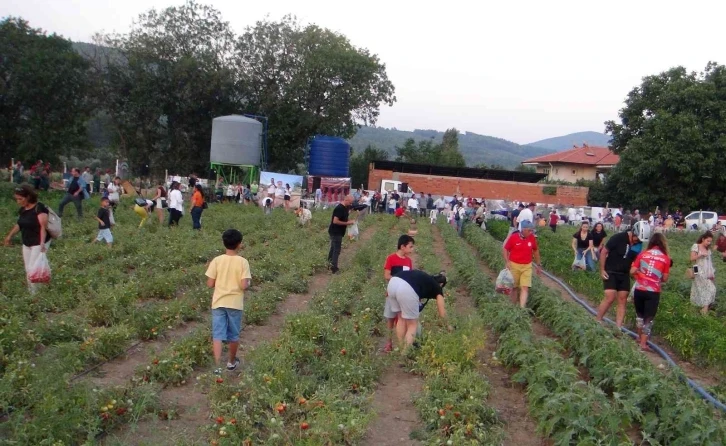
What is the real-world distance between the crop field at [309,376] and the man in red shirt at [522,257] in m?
0.39

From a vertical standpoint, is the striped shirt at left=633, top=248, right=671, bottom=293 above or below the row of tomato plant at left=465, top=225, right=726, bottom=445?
above

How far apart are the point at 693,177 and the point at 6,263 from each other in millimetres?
43931

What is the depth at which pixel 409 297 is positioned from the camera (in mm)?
8008

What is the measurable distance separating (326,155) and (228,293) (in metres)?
39.7

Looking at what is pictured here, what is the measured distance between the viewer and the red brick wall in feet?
172

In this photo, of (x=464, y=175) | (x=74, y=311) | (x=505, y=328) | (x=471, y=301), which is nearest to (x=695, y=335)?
(x=505, y=328)

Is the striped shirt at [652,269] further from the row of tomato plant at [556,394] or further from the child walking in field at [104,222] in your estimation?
the child walking in field at [104,222]

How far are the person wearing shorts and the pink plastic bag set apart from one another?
8.38 m

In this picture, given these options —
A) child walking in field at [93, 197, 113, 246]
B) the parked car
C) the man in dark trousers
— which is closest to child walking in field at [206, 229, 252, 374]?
the man in dark trousers

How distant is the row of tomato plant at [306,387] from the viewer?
207 inches

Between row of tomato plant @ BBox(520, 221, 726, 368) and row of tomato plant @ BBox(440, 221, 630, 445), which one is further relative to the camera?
row of tomato plant @ BBox(520, 221, 726, 368)

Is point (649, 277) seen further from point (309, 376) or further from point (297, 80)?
point (297, 80)

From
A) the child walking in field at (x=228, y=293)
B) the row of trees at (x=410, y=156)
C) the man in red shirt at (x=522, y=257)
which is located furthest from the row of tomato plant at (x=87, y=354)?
the row of trees at (x=410, y=156)

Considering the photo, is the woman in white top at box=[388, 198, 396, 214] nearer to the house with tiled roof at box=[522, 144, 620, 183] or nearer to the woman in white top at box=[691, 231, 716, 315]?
the woman in white top at box=[691, 231, 716, 315]
